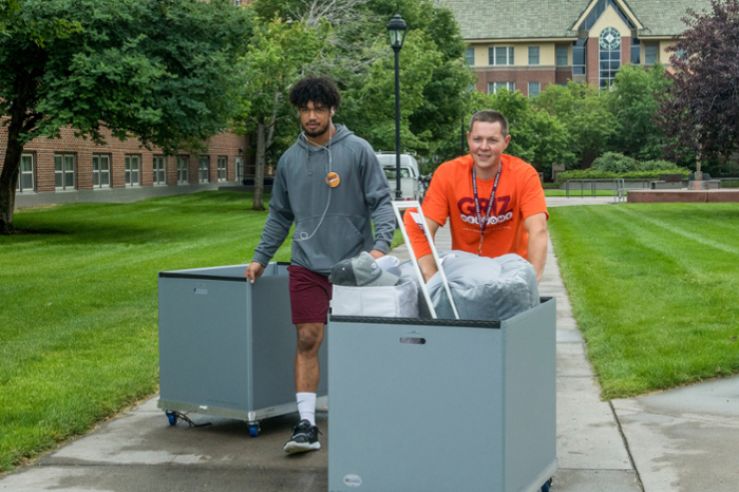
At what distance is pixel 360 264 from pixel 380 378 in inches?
21.5

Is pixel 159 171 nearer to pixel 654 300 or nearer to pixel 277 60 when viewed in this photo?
pixel 277 60

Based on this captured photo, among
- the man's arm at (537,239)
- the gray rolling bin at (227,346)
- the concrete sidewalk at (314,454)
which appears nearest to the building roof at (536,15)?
the concrete sidewalk at (314,454)

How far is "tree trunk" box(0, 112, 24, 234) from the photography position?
27.2 meters

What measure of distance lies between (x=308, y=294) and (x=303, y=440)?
0.79 m

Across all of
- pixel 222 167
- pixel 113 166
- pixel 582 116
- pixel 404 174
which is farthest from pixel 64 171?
pixel 582 116

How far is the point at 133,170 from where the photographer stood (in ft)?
169

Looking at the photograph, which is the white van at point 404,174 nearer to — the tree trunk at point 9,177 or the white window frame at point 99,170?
the white window frame at point 99,170

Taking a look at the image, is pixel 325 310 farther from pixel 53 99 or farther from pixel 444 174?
pixel 53 99

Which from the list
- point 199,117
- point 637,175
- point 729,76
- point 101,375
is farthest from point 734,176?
point 101,375

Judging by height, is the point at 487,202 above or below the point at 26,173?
below

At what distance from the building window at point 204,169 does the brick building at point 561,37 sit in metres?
44.6

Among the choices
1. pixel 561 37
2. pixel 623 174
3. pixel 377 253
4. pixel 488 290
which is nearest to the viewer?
pixel 488 290

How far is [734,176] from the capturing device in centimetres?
8056

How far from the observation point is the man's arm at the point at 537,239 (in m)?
5.62
